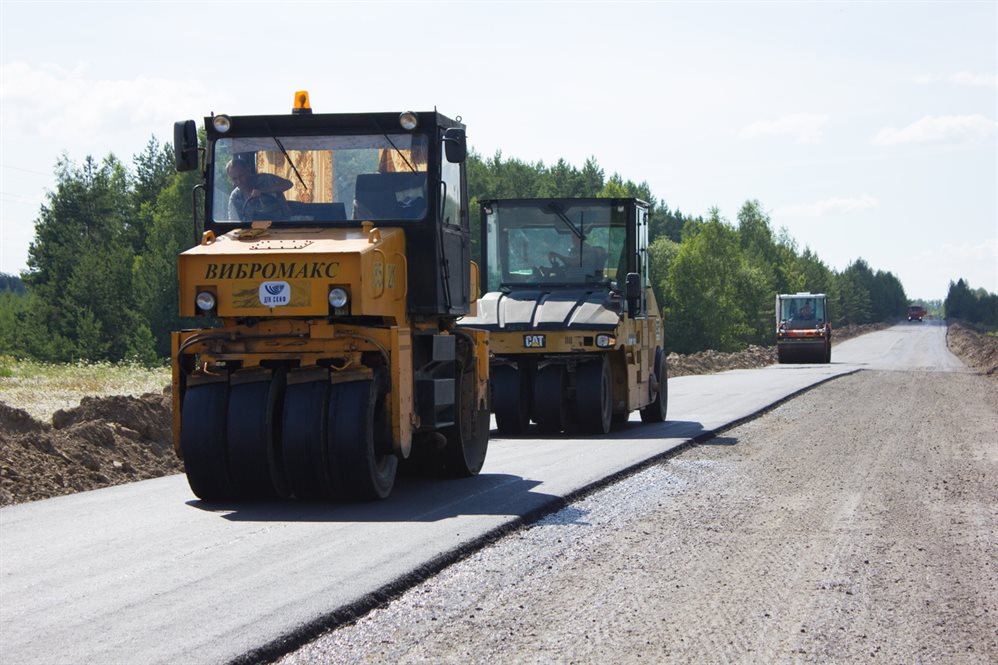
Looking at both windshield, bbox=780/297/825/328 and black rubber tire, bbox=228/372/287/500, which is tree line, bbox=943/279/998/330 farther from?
black rubber tire, bbox=228/372/287/500

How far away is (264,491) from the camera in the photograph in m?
9.80

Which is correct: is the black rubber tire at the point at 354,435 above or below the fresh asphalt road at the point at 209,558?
above

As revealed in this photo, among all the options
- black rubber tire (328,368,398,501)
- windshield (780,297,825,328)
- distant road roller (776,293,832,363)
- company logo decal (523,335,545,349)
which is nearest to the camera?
black rubber tire (328,368,398,501)

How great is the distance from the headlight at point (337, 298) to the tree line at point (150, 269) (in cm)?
4443

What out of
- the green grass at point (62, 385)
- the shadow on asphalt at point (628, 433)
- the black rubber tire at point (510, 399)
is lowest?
the shadow on asphalt at point (628, 433)

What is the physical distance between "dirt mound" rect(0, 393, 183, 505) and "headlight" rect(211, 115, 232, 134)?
3.44 m

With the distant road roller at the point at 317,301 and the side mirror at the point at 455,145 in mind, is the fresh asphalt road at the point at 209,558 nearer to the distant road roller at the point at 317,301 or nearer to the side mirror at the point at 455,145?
the distant road roller at the point at 317,301

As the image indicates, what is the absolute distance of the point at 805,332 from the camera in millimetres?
48750

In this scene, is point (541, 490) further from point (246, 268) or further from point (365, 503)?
point (246, 268)

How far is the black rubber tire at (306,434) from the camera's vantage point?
31.4 feet

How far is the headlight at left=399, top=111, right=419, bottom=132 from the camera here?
10.6m

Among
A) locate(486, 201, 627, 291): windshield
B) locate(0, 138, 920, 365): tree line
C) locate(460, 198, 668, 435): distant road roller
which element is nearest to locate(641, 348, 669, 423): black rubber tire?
locate(460, 198, 668, 435): distant road roller

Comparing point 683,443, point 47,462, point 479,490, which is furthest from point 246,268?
point 683,443

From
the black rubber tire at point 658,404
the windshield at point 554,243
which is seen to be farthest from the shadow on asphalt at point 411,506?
the black rubber tire at point 658,404
